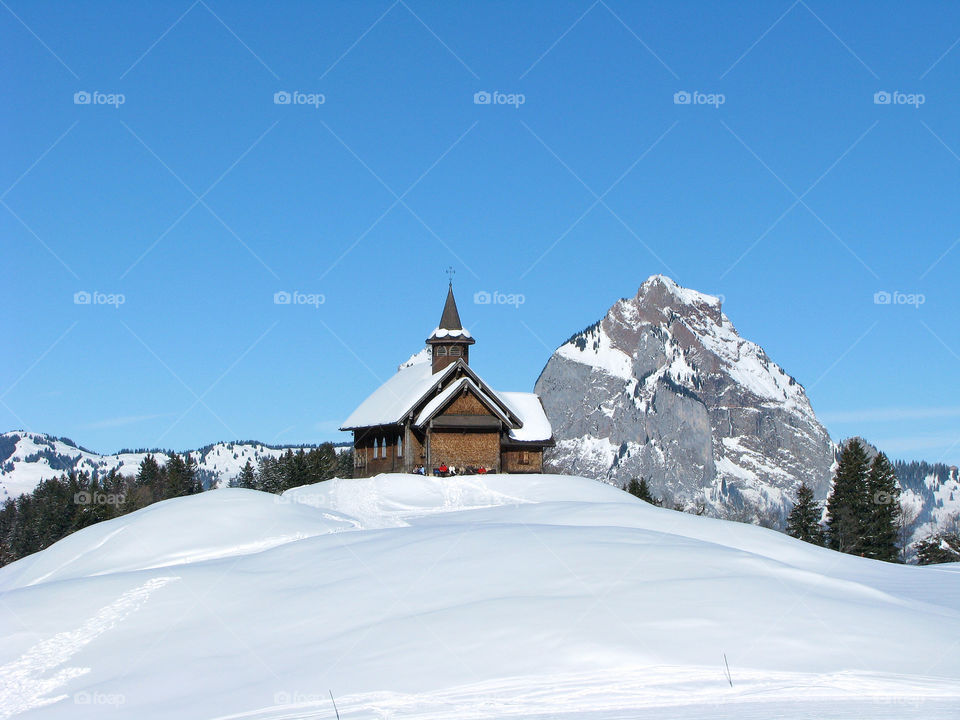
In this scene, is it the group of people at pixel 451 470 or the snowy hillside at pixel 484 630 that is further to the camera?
the group of people at pixel 451 470

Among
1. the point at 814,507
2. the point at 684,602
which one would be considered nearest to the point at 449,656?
the point at 684,602

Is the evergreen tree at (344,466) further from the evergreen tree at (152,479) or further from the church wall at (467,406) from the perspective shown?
the church wall at (467,406)

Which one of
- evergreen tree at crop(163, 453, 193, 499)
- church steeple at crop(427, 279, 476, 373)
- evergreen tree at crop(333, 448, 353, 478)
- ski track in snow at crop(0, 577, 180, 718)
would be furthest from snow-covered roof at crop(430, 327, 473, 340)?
evergreen tree at crop(163, 453, 193, 499)

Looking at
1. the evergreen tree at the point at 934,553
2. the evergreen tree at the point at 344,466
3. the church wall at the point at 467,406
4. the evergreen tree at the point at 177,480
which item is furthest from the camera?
the evergreen tree at the point at 177,480

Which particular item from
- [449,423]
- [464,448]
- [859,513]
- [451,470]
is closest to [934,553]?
[859,513]

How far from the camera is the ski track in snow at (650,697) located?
32.8 feet

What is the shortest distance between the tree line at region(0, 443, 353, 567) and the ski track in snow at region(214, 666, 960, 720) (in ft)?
151

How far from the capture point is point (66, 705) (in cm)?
1316

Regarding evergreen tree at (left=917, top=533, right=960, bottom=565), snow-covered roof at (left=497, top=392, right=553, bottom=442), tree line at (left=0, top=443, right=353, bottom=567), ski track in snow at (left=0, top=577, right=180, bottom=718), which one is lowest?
evergreen tree at (left=917, top=533, right=960, bottom=565)

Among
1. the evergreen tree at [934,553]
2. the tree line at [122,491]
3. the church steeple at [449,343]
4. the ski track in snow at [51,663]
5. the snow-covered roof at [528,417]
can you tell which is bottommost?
the evergreen tree at [934,553]

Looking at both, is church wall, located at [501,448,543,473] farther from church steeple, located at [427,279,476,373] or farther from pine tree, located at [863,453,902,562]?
pine tree, located at [863,453,902,562]

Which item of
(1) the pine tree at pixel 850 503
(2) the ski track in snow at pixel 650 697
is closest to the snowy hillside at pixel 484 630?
(2) the ski track in snow at pixel 650 697

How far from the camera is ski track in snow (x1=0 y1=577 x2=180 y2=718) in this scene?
44.9 feet

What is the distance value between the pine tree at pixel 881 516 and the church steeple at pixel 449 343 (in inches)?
829
